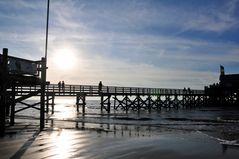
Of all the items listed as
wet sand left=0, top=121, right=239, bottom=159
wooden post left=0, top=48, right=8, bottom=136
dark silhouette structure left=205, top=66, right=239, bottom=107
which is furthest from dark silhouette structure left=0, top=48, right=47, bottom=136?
dark silhouette structure left=205, top=66, right=239, bottom=107

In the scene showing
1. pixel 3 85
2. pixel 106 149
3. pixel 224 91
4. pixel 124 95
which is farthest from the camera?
pixel 224 91

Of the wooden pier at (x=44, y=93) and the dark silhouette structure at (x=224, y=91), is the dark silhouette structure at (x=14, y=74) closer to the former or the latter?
the wooden pier at (x=44, y=93)

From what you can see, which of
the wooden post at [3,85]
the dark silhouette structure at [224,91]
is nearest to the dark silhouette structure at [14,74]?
the wooden post at [3,85]

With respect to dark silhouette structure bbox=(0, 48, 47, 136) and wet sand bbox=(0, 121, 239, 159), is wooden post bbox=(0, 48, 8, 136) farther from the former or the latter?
wet sand bbox=(0, 121, 239, 159)

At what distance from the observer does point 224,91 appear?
6812 cm

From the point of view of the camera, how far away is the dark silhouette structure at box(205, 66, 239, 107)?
219ft

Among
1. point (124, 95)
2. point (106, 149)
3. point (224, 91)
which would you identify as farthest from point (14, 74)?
point (224, 91)

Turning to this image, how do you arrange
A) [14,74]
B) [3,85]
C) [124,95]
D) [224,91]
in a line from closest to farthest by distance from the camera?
[3,85] → [14,74] → [124,95] → [224,91]

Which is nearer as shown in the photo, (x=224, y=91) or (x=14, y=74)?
(x=14, y=74)

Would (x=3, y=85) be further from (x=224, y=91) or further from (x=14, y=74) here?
(x=224, y=91)

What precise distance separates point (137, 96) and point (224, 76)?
2599cm

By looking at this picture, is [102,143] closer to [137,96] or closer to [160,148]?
[160,148]

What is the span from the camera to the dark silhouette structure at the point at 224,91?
66750mm

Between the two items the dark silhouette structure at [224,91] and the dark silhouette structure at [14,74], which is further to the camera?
the dark silhouette structure at [224,91]
